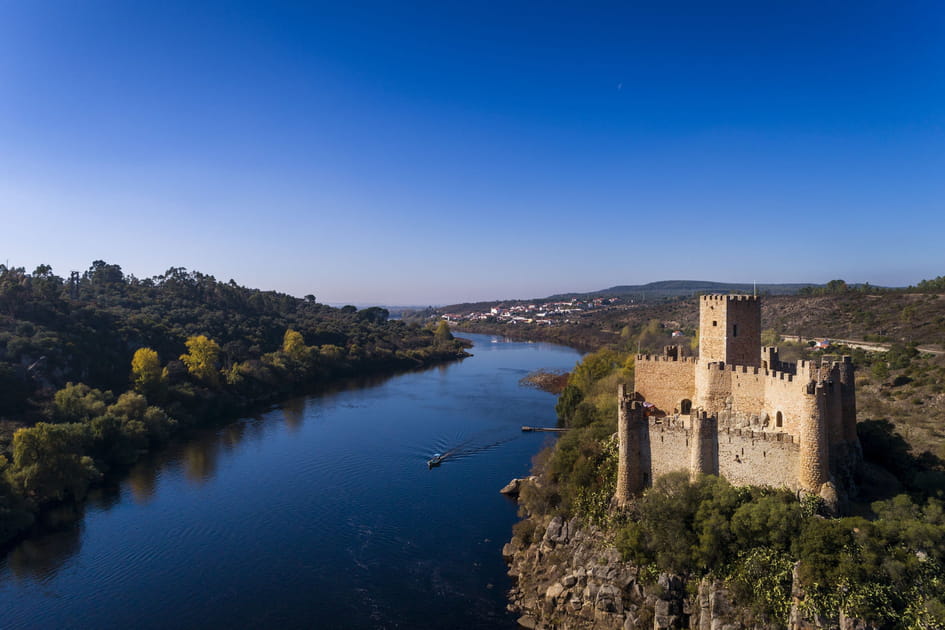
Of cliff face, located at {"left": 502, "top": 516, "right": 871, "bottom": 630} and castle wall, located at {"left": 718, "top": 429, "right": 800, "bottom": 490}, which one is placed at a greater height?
castle wall, located at {"left": 718, "top": 429, "right": 800, "bottom": 490}

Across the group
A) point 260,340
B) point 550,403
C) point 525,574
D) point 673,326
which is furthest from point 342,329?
point 525,574

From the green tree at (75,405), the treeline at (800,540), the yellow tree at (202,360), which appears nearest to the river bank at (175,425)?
the yellow tree at (202,360)

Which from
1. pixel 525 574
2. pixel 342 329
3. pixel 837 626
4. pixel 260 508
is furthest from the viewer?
pixel 342 329

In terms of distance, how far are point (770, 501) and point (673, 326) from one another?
6671 cm

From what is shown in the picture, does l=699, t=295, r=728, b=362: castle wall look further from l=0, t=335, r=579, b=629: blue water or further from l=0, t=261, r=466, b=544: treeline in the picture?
l=0, t=261, r=466, b=544: treeline

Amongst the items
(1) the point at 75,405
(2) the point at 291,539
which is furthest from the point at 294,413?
(2) the point at 291,539

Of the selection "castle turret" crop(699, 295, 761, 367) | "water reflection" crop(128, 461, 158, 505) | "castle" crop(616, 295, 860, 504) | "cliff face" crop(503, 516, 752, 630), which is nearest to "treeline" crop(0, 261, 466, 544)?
"water reflection" crop(128, 461, 158, 505)

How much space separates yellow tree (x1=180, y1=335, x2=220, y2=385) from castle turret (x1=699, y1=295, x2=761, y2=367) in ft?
129

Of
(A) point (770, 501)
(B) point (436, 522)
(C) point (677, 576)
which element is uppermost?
(A) point (770, 501)

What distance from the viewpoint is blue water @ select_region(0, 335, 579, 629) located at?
17.9 meters

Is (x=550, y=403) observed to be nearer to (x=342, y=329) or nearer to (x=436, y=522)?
(x=436, y=522)

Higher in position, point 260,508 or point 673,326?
point 673,326

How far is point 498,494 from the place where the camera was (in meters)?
26.6

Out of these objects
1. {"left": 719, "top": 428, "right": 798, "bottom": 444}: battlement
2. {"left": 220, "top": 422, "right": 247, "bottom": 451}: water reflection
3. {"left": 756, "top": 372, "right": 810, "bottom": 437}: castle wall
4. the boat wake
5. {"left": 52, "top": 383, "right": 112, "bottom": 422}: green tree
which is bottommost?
the boat wake
